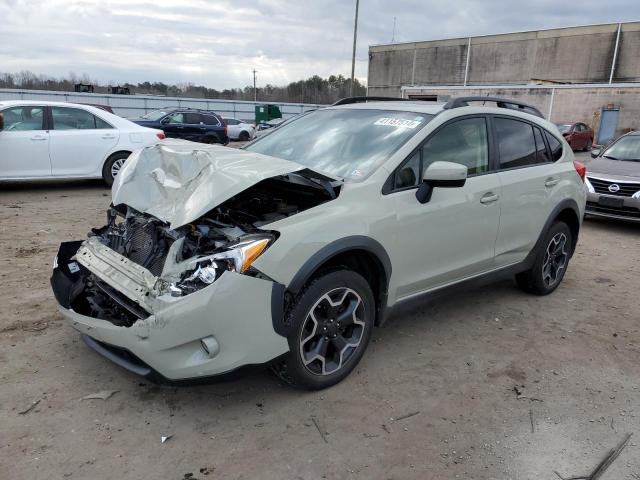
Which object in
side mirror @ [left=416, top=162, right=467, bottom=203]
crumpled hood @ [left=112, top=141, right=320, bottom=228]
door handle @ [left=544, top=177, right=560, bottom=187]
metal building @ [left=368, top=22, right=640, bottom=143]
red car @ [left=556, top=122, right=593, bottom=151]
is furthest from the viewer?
metal building @ [left=368, top=22, right=640, bottom=143]

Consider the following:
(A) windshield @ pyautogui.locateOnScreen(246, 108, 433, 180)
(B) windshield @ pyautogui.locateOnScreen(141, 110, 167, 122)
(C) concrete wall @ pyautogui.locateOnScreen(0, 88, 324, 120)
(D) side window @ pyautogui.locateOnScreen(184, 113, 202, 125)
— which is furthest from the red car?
(A) windshield @ pyautogui.locateOnScreen(246, 108, 433, 180)

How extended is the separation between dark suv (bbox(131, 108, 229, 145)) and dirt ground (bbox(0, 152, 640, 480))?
1627cm

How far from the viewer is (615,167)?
341 inches

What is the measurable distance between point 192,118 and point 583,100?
2314 centimetres

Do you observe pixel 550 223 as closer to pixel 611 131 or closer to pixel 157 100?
pixel 611 131

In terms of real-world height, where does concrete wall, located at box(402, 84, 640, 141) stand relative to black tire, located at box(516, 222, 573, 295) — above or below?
above

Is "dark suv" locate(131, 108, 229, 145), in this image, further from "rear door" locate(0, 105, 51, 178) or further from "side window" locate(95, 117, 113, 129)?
"rear door" locate(0, 105, 51, 178)

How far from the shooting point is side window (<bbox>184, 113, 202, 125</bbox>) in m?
20.2

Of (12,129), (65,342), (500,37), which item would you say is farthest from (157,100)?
(500,37)

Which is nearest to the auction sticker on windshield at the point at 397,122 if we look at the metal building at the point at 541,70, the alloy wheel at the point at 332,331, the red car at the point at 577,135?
the alloy wheel at the point at 332,331

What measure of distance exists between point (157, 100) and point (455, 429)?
3484 centimetres

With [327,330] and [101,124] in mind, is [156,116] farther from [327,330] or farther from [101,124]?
[327,330]

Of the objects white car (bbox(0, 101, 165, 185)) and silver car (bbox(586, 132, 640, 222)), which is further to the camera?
white car (bbox(0, 101, 165, 185))

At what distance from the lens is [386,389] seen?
10.8 ft
